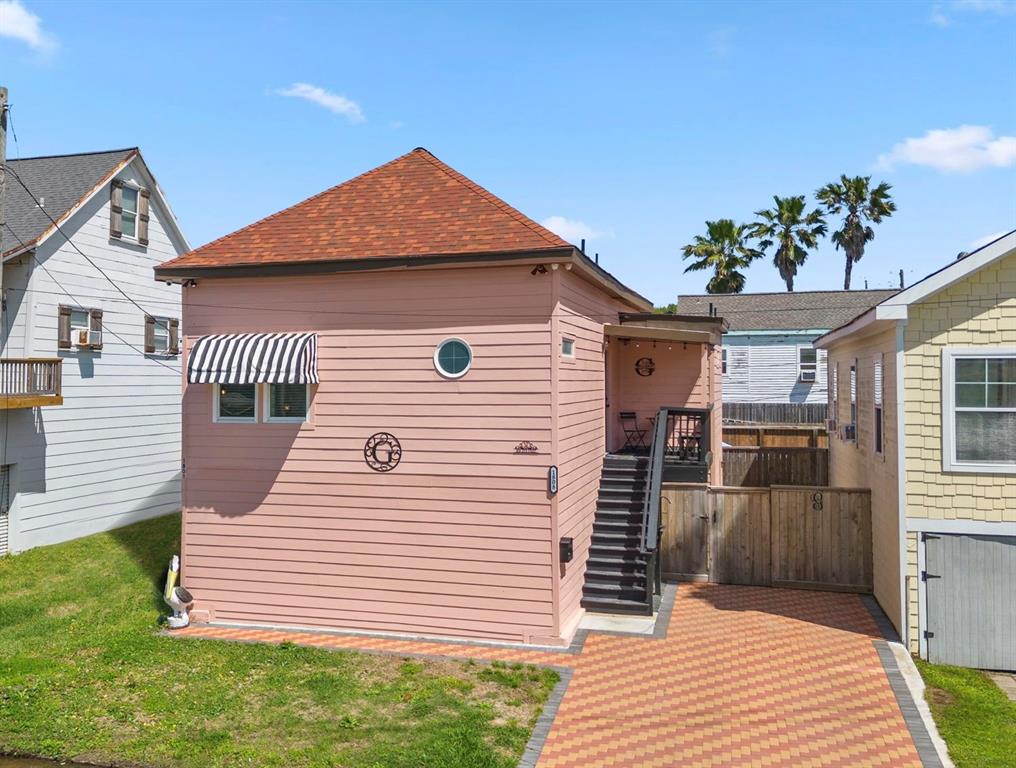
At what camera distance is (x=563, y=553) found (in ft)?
33.9

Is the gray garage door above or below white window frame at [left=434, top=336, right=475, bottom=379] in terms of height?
below

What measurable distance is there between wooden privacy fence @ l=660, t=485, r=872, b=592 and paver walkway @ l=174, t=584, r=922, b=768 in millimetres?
675

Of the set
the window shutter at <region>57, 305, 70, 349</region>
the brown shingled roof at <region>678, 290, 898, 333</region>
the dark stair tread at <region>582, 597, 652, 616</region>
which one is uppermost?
the brown shingled roof at <region>678, 290, 898, 333</region>

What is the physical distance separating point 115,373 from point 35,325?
2.59m

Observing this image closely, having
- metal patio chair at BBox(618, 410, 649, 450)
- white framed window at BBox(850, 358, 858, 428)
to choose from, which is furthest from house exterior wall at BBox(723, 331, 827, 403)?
metal patio chair at BBox(618, 410, 649, 450)

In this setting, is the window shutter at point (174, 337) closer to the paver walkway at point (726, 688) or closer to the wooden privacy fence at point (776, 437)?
the paver walkway at point (726, 688)

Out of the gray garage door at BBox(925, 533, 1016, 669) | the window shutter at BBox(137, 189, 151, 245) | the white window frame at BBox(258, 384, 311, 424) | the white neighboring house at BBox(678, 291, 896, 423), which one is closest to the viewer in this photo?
the gray garage door at BBox(925, 533, 1016, 669)

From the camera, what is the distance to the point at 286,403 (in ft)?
37.9

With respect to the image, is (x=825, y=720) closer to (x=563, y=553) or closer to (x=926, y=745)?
(x=926, y=745)

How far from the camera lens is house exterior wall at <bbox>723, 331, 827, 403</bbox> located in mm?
32406

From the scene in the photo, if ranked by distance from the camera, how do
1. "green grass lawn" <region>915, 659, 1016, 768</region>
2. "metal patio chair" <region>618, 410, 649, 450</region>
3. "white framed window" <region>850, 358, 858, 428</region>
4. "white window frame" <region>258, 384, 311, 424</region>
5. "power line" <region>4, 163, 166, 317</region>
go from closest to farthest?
"green grass lawn" <region>915, 659, 1016, 768</region> → "white window frame" <region>258, 384, 311, 424</region> → "white framed window" <region>850, 358, 858, 428</region> → "power line" <region>4, 163, 166, 317</region> → "metal patio chair" <region>618, 410, 649, 450</region>

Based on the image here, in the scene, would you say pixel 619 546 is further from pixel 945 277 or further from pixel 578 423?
pixel 945 277

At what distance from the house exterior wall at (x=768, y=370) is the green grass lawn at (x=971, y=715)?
24.1 m

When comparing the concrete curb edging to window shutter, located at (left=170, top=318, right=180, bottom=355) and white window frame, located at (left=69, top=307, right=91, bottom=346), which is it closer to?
white window frame, located at (left=69, top=307, right=91, bottom=346)
